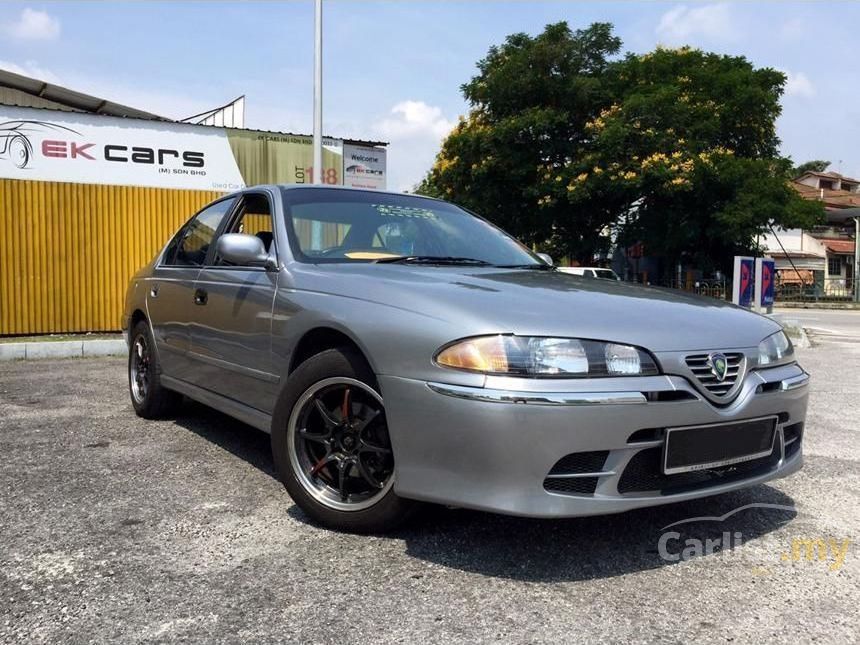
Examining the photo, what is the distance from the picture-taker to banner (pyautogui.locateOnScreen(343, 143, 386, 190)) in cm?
1259

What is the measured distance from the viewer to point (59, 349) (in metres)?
8.56

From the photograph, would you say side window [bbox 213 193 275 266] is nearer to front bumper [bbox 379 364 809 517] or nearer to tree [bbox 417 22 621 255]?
front bumper [bbox 379 364 809 517]

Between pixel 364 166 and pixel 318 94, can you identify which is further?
pixel 364 166

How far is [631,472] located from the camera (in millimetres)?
2412

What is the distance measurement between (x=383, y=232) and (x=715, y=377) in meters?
1.82

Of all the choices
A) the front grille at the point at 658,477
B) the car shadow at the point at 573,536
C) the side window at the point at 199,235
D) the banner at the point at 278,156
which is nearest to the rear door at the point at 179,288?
the side window at the point at 199,235

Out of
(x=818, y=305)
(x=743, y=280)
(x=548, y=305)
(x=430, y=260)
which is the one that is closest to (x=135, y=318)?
(x=430, y=260)

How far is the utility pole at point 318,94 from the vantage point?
11297 mm

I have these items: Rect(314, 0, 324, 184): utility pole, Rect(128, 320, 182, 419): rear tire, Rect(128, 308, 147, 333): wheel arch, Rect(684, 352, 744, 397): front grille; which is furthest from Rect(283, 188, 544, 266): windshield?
Rect(314, 0, 324, 184): utility pole

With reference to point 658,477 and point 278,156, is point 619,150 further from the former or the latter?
point 658,477

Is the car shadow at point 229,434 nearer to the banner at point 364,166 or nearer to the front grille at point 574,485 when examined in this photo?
the front grille at point 574,485

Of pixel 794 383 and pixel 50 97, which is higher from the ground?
pixel 50 97

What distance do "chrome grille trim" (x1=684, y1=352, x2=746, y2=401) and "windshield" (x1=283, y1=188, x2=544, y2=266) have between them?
1361 mm

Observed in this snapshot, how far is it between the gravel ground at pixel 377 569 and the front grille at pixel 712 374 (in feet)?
2.12
